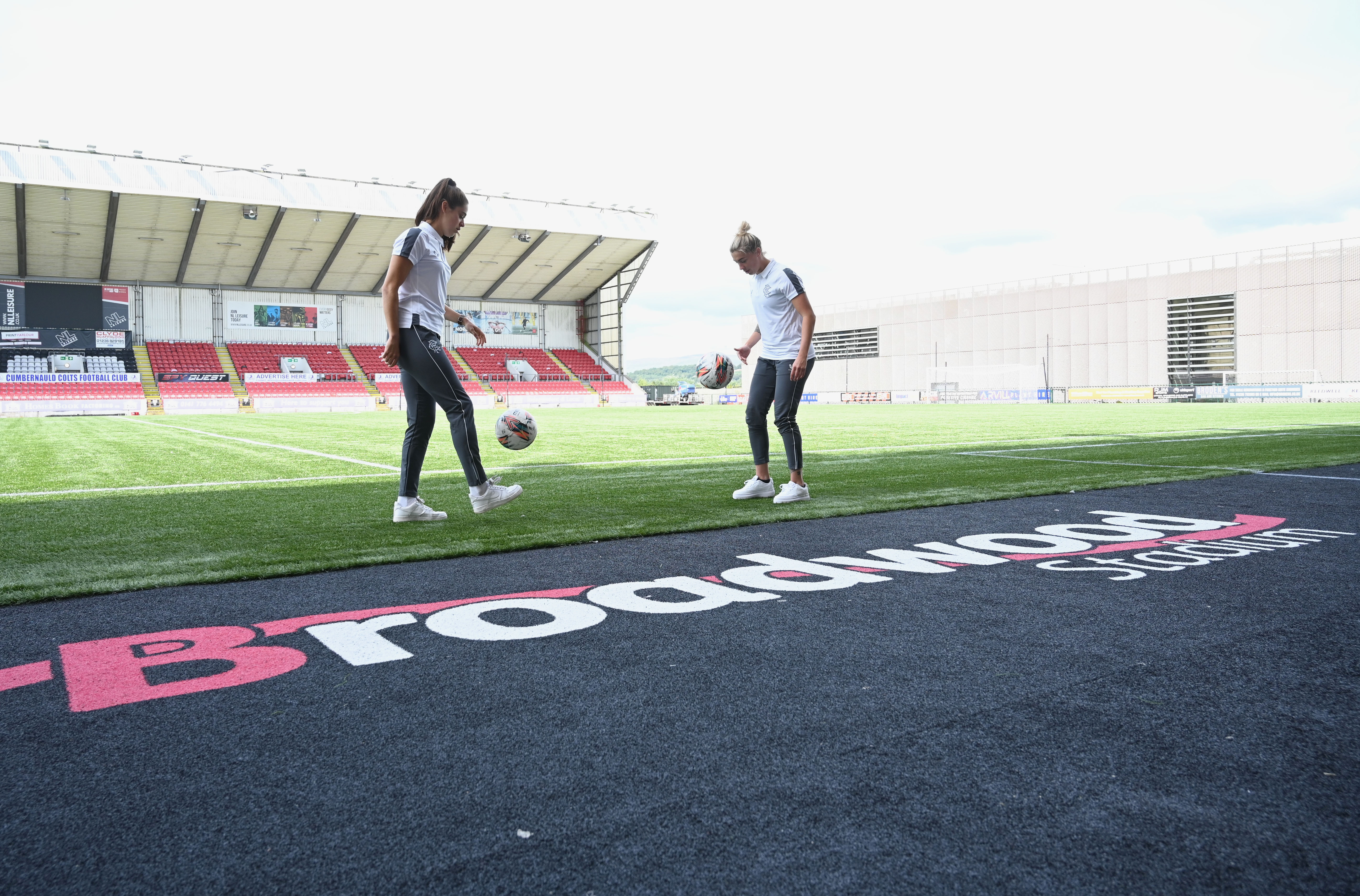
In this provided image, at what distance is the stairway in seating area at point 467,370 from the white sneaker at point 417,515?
147 feet

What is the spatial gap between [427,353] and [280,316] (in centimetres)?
4880

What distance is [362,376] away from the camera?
48.2m

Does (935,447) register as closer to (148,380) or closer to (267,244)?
(267,244)

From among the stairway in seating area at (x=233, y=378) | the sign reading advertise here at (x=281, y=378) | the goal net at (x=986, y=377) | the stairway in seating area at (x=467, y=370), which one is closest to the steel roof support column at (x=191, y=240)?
the stairway in seating area at (x=233, y=378)

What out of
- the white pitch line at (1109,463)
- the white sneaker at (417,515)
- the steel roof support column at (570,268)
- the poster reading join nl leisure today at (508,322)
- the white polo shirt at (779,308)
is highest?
the steel roof support column at (570,268)

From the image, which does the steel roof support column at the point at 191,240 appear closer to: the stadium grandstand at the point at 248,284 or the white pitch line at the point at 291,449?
the stadium grandstand at the point at 248,284

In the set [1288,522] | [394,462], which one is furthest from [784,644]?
[394,462]

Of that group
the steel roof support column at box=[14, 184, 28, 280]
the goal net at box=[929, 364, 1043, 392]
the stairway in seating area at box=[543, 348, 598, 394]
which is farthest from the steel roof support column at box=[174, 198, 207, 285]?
the goal net at box=[929, 364, 1043, 392]

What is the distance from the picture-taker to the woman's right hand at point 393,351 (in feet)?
15.4

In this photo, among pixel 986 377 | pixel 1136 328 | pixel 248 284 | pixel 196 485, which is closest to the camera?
pixel 196 485

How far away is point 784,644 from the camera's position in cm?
254

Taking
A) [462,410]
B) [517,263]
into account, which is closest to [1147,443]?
[462,410]

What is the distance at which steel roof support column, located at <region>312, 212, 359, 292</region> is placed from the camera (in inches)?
1609

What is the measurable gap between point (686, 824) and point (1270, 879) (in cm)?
88
